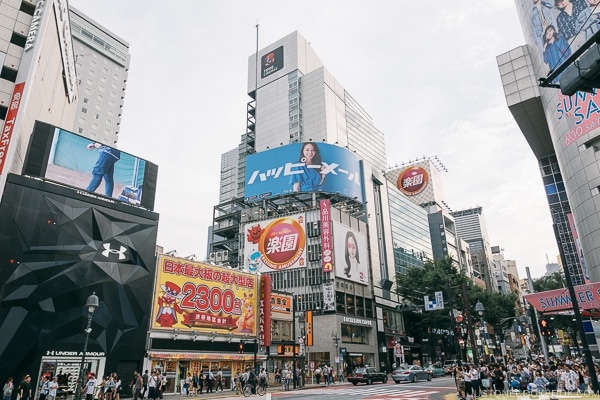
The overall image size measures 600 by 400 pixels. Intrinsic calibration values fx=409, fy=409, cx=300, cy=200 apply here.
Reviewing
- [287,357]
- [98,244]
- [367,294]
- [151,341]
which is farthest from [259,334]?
[367,294]

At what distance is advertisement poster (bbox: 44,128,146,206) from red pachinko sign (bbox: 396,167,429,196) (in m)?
86.1

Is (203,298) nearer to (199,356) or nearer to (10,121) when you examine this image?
(199,356)

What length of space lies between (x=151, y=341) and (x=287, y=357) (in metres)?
20.2

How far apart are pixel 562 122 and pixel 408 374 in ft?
95.0

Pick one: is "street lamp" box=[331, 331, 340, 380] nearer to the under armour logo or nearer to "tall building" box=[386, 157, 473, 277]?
the under armour logo

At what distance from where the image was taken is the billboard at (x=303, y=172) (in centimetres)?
6525

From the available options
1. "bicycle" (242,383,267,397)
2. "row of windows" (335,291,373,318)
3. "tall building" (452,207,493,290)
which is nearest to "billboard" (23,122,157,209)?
"bicycle" (242,383,267,397)

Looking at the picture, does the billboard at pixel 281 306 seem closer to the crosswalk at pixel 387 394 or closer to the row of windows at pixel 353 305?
the row of windows at pixel 353 305

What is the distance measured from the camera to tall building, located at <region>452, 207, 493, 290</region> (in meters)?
128

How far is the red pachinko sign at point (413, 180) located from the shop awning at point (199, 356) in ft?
259

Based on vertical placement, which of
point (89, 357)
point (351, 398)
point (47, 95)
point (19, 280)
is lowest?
point (351, 398)

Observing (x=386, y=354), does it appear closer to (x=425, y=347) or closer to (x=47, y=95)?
(x=425, y=347)

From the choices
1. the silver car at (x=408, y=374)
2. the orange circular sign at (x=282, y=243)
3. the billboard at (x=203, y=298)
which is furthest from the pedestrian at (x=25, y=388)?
the orange circular sign at (x=282, y=243)

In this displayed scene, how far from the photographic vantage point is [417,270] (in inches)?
2581
